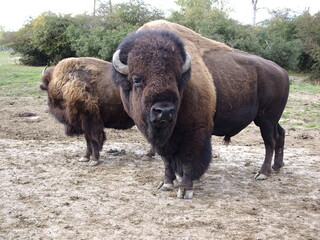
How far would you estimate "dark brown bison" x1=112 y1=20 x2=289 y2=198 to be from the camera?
4.32 meters

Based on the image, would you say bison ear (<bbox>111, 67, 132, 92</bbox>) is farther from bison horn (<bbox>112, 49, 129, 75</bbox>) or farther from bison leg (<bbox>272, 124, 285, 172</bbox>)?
bison leg (<bbox>272, 124, 285, 172</bbox>)

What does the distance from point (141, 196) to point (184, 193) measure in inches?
23.5

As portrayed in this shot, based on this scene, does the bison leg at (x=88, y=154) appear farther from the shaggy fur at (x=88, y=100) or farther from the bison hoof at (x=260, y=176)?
the bison hoof at (x=260, y=176)

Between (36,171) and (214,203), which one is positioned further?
(36,171)

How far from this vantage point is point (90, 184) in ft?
18.3

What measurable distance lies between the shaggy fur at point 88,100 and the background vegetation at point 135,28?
1840 cm

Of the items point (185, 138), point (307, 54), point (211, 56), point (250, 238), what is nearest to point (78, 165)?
point (185, 138)

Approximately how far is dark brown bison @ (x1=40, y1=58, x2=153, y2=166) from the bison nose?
3.01 m

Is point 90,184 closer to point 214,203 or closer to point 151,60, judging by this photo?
point 214,203

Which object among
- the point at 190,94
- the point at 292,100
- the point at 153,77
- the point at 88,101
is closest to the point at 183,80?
the point at 190,94

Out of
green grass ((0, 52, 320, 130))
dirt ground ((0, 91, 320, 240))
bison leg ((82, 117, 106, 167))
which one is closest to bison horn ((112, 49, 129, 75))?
dirt ground ((0, 91, 320, 240))

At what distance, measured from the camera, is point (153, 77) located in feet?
13.9

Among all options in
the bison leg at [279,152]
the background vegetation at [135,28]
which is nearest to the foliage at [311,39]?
the background vegetation at [135,28]

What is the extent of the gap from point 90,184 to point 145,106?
1954 mm
